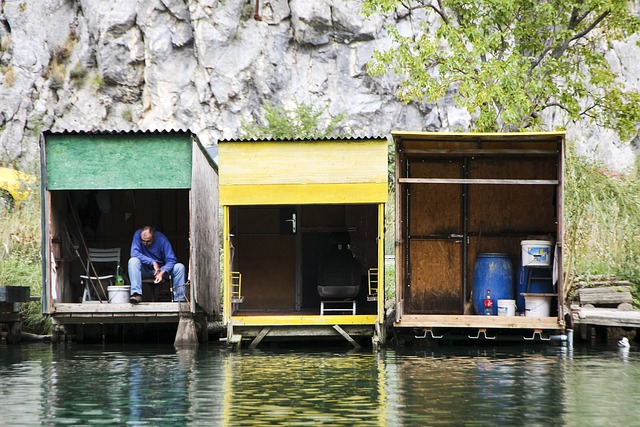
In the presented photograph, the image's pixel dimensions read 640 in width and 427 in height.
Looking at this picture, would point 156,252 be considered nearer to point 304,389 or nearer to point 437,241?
point 437,241

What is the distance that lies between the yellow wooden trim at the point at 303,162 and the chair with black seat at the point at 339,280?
201 cm

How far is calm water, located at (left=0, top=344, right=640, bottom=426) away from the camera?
1009 cm

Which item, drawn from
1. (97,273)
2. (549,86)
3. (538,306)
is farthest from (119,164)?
(549,86)

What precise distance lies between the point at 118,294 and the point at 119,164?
2272mm

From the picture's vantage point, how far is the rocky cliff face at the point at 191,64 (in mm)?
50594

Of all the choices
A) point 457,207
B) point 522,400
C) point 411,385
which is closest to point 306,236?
point 457,207

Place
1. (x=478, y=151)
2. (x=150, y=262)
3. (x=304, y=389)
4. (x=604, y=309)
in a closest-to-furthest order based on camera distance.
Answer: (x=304, y=389)
(x=478, y=151)
(x=150, y=262)
(x=604, y=309)

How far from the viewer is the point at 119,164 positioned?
59.4 feet

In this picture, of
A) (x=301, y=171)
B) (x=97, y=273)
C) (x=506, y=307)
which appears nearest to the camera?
(x=301, y=171)

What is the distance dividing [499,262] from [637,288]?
4.85 m

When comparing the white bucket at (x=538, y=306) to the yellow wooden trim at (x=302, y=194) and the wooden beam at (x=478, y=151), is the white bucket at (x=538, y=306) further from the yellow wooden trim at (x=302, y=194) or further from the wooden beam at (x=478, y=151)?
the yellow wooden trim at (x=302, y=194)

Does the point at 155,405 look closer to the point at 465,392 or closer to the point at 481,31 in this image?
the point at 465,392

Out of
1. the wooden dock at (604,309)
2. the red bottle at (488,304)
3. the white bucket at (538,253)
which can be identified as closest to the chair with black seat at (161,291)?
the red bottle at (488,304)

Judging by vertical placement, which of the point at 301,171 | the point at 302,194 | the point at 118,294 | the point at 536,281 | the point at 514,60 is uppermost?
the point at 514,60
